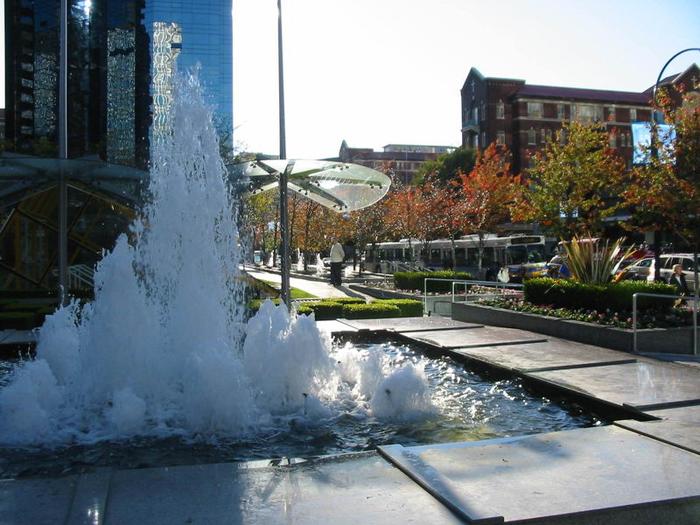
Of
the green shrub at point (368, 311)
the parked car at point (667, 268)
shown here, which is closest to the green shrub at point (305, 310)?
the green shrub at point (368, 311)

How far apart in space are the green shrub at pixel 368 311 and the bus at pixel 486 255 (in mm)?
16945

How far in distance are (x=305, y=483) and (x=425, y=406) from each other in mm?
2522

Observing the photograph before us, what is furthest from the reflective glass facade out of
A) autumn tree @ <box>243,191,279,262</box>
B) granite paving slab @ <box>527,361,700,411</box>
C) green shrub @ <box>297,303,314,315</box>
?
granite paving slab @ <box>527,361,700,411</box>

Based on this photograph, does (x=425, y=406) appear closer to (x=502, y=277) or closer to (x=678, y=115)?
(x=678, y=115)

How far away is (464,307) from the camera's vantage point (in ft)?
48.0

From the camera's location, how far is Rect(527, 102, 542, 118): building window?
6688 centimetres

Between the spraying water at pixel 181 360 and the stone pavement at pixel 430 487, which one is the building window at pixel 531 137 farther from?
the stone pavement at pixel 430 487

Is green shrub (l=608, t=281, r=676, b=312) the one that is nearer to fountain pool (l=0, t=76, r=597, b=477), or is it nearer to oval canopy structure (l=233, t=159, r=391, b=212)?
fountain pool (l=0, t=76, r=597, b=477)

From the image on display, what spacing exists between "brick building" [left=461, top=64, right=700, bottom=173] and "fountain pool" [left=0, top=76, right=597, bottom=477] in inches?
2405

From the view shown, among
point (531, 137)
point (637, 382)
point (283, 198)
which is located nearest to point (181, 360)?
point (637, 382)

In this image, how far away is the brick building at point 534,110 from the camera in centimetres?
6656

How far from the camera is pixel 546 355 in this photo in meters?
9.12

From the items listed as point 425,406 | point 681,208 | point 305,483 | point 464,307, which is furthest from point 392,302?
point 305,483

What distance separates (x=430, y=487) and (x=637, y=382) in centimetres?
416
